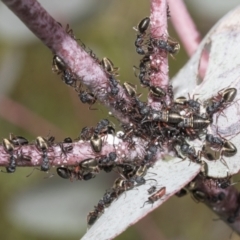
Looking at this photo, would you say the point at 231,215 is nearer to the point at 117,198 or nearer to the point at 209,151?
the point at 209,151

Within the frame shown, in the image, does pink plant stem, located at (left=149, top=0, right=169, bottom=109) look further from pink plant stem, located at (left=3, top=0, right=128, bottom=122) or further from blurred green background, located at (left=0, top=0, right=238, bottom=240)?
blurred green background, located at (left=0, top=0, right=238, bottom=240)

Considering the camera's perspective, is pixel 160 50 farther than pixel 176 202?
No

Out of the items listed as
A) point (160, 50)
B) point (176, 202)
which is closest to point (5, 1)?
point (160, 50)

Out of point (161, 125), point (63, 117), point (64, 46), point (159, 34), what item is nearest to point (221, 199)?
point (161, 125)

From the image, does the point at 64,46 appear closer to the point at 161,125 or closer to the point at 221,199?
the point at 161,125

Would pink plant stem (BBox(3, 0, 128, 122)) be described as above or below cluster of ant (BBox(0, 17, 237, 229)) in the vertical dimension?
above

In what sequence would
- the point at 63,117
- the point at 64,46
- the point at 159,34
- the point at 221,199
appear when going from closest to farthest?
the point at 64,46 < the point at 159,34 < the point at 221,199 < the point at 63,117

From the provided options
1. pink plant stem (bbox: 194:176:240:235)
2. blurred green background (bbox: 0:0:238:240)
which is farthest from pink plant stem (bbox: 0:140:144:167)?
blurred green background (bbox: 0:0:238:240)
